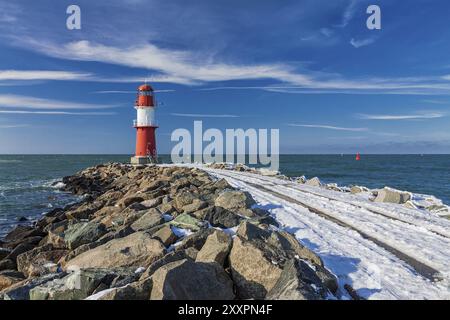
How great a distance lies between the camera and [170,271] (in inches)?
176

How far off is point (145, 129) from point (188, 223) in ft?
106

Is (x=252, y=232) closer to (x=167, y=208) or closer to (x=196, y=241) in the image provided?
(x=196, y=241)

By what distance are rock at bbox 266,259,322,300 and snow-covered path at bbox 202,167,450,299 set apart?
98 cm

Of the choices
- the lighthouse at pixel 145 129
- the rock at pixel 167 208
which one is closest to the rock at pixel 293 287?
the rock at pixel 167 208

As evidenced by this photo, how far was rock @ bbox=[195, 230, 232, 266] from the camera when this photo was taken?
550 centimetres

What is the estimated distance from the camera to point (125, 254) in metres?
6.29

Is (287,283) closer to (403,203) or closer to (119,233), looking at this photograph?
(119,233)

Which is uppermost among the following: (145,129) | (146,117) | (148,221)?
(146,117)

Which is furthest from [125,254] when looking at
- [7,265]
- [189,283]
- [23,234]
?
[23,234]

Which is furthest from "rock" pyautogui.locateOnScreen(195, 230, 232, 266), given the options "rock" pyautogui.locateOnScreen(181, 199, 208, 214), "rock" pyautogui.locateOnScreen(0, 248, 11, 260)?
"rock" pyautogui.locateOnScreen(0, 248, 11, 260)

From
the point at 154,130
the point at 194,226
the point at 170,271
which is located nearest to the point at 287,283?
the point at 170,271

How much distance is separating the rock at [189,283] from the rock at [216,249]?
0.56 metres

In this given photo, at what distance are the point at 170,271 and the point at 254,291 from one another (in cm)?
125
